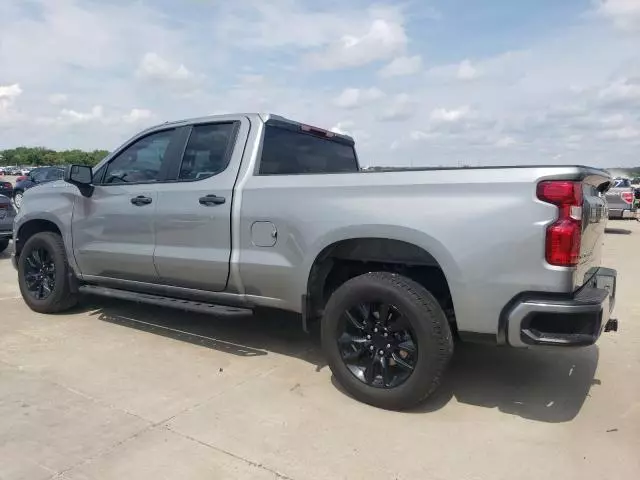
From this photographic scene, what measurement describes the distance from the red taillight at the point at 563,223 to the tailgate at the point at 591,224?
17 centimetres

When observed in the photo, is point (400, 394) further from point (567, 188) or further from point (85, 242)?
point (85, 242)

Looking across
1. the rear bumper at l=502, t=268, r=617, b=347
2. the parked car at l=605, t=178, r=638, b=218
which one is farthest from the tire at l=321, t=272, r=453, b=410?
the parked car at l=605, t=178, r=638, b=218

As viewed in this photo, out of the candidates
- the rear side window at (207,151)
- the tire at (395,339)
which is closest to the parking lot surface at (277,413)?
the tire at (395,339)

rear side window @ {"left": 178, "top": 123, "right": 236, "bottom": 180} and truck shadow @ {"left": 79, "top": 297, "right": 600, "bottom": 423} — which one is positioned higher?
rear side window @ {"left": 178, "top": 123, "right": 236, "bottom": 180}

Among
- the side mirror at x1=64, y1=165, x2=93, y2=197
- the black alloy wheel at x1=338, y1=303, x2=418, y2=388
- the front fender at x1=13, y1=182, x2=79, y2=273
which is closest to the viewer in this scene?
the black alloy wheel at x1=338, y1=303, x2=418, y2=388

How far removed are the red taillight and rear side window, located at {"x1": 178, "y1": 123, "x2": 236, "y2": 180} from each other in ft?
8.17

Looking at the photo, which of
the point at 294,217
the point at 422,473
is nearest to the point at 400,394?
the point at 422,473

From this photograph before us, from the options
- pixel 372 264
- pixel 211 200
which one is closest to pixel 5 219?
pixel 211 200

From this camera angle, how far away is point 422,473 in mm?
2838

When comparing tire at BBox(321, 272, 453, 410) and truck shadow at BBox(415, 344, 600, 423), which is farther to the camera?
truck shadow at BBox(415, 344, 600, 423)

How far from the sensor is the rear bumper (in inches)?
Answer: 119

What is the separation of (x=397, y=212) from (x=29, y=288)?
4.37m

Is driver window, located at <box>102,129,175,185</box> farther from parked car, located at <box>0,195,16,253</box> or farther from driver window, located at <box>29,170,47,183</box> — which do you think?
driver window, located at <box>29,170,47,183</box>

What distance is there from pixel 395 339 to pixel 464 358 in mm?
1336
